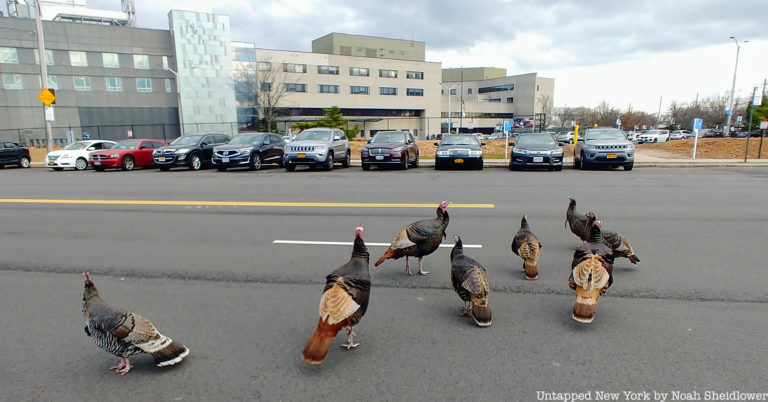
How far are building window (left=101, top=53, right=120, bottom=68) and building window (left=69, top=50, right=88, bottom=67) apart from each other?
1699 millimetres

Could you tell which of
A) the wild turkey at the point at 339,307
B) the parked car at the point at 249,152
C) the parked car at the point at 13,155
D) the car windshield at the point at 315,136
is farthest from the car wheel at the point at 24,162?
the wild turkey at the point at 339,307

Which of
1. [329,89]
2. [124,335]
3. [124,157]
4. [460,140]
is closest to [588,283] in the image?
[124,335]

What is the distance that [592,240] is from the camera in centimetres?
445

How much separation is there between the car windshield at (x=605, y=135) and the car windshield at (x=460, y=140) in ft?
16.3

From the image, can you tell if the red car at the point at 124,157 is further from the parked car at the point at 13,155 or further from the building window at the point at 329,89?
the building window at the point at 329,89

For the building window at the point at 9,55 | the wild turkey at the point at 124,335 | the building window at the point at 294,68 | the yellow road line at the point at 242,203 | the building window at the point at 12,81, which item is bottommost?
the yellow road line at the point at 242,203

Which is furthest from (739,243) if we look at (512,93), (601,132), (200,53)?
(512,93)

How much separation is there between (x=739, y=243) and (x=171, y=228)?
9110 millimetres

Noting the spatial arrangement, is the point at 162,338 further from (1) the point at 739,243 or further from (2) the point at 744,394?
(1) the point at 739,243

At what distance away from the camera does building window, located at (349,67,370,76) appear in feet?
232

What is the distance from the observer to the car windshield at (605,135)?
18.2 metres

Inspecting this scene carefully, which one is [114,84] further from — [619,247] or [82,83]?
[619,247]

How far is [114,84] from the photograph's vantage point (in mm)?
48531

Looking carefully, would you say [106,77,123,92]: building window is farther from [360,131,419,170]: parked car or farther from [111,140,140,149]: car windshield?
[360,131,419,170]: parked car
